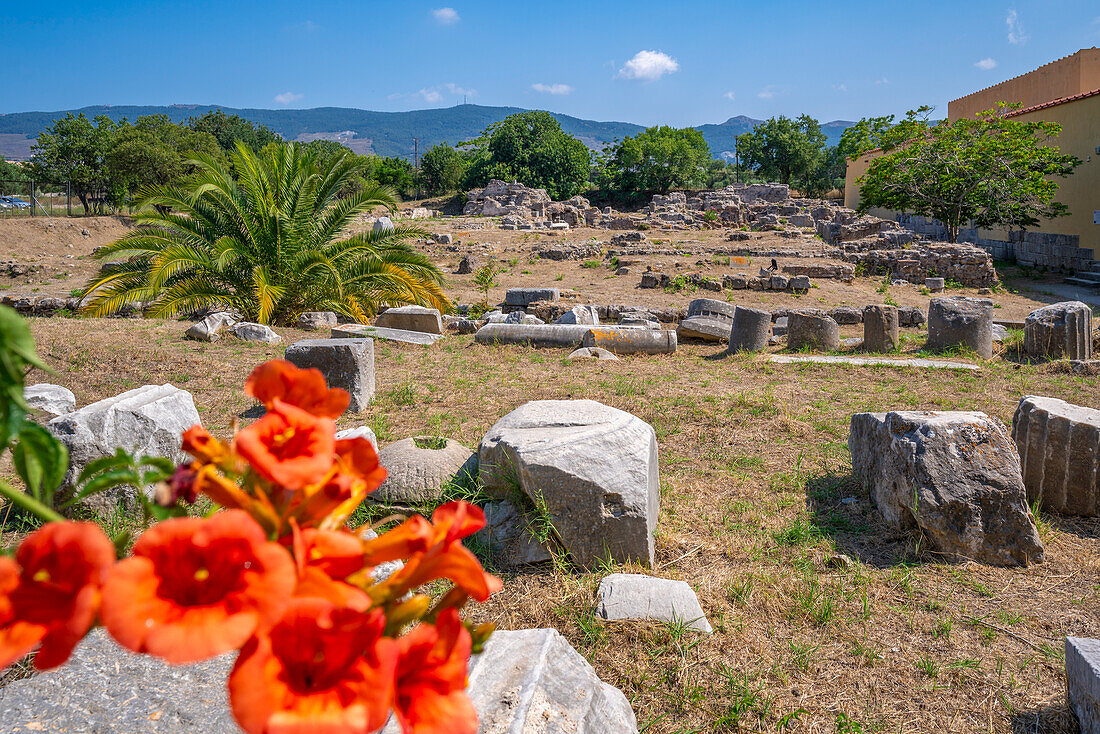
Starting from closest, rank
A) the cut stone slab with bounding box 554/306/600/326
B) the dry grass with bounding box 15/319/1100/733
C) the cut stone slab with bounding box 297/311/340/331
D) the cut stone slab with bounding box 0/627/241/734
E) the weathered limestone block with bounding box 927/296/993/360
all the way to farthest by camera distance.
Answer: the cut stone slab with bounding box 0/627/241/734
the dry grass with bounding box 15/319/1100/733
the weathered limestone block with bounding box 927/296/993/360
the cut stone slab with bounding box 297/311/340/331
the cut stone slab with bounding box 554/306/600/326

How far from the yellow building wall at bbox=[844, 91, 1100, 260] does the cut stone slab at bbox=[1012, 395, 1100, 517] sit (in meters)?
18.8

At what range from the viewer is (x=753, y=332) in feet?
31.5

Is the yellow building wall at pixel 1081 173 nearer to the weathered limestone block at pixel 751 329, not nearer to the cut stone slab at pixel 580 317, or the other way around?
the weathered limestone block at pixel 751 329

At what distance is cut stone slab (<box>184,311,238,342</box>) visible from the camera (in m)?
8.95

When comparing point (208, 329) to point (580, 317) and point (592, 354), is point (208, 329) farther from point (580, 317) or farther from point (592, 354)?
point (580, 317)

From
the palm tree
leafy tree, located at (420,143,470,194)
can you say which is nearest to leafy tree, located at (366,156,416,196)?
leafy tree, located at (420,143,470,194)

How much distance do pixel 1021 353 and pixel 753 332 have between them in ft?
11.5

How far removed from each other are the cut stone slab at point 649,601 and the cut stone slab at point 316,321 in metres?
8.24

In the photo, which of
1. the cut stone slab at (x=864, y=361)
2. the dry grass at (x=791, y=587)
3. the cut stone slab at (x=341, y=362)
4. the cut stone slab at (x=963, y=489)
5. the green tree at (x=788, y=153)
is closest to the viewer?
the dry grass at (x=791, y=587)

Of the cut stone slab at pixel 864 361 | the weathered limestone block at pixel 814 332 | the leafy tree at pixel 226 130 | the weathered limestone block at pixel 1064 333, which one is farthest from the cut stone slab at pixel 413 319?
the leafy tree at pixel 226 130

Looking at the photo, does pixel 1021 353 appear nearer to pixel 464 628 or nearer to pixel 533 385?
pixel 533 385

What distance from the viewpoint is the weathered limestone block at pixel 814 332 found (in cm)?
1002

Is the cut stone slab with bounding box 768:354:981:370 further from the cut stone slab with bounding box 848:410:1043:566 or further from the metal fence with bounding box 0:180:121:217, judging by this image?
the metal fence with bounding box 0:180:121:217

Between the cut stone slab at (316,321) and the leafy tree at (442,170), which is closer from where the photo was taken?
the cut stone slab at (316,321)
